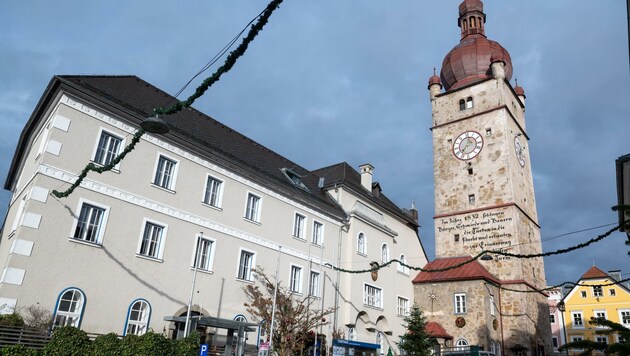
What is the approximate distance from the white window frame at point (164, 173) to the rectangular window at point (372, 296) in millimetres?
13613

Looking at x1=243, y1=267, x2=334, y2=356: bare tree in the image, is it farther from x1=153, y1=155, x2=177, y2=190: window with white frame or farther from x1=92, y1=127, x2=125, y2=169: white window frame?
x1=92, y1=127, x2=125, y2=169: white window frame

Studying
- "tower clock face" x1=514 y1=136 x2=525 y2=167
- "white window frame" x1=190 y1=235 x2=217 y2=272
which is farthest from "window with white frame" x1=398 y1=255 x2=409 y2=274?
"white window frame" x1=190 y1=235 x2=217 y2=272

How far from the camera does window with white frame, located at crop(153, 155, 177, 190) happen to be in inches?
775

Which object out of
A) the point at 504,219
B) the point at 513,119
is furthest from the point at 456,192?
the point at 513,119

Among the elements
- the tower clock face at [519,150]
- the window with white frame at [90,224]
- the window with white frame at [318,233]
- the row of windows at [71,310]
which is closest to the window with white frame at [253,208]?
the window with white frame at [318,233]

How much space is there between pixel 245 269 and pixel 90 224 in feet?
24.6

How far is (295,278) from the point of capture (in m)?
24.6

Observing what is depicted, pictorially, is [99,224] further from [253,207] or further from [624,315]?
[624,315]

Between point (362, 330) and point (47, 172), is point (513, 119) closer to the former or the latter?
point (362, 330)

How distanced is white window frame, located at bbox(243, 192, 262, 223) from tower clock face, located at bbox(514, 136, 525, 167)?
2170 cm

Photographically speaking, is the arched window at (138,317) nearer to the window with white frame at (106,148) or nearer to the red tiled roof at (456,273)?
the window with white frame at (106,148)

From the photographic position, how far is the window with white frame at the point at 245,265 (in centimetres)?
2186

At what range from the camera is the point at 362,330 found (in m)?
27.5

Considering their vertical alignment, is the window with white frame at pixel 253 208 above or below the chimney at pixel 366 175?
below
